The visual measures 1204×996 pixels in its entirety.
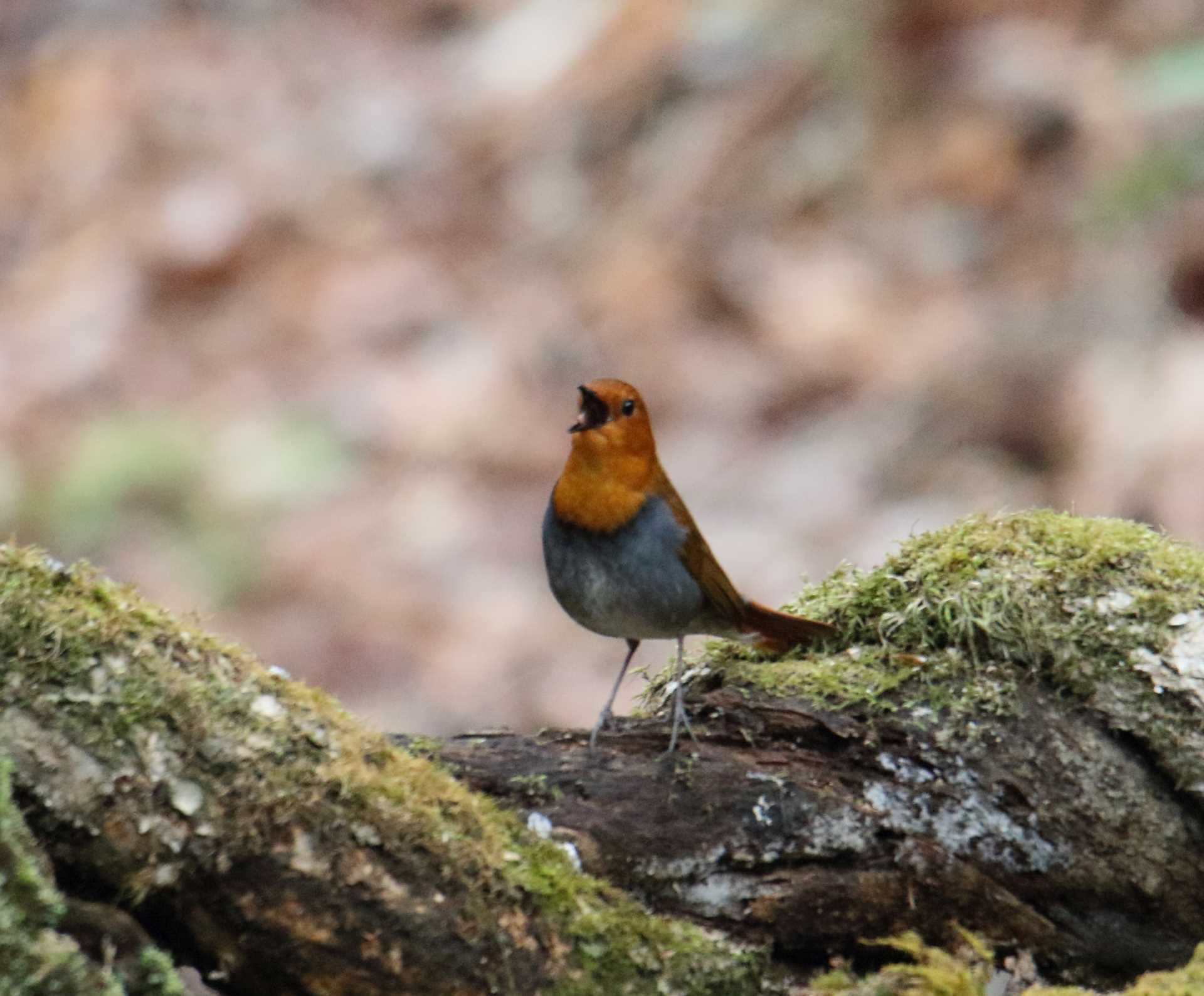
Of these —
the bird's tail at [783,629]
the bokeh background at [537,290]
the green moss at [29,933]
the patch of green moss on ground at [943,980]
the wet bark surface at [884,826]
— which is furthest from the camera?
the bokeh background at [537,290]

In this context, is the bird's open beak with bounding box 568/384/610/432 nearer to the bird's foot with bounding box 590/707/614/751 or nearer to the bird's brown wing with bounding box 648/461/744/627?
the bird's brown wing with bounding box 648/461/744/627

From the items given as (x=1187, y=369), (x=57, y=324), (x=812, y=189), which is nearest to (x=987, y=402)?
(x=1187, y=369)

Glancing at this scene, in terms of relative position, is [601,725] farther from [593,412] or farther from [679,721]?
[593,412]

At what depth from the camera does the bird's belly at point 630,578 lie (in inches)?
134

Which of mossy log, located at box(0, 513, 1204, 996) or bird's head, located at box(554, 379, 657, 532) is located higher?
bird's head, located at box(554, 379, 657, 532)

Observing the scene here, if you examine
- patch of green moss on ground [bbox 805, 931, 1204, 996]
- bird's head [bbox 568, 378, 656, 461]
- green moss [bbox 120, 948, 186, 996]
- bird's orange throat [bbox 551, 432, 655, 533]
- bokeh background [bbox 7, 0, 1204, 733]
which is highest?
bokeh background [bbox 7, 0, 1204, 733]

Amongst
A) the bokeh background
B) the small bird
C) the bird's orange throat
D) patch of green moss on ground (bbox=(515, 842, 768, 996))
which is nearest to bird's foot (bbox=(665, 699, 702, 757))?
patch of green moss on ground (bbox=(515, 842, 768, 996))

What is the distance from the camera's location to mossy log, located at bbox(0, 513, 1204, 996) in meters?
2.07

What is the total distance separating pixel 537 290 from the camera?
8406mm

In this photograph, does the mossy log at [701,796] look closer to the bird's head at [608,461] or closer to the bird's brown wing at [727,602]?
the bird's brown wing at [727,602]

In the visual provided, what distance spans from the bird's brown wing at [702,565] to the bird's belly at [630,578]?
0.06 feet

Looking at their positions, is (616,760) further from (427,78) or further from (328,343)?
(427,78)

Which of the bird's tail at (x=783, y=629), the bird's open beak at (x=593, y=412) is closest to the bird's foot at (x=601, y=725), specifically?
the bird's tail at (x=783, y=629)

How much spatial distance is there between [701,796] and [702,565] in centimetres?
95
